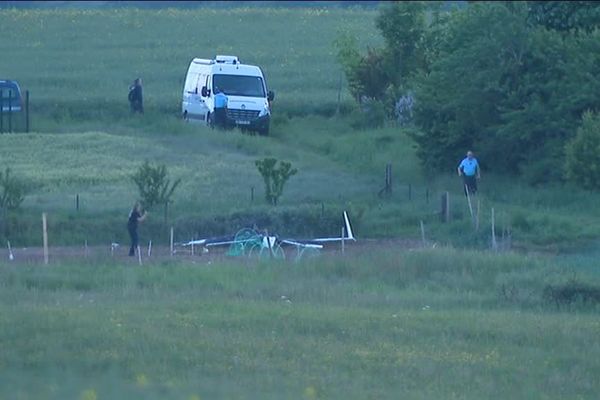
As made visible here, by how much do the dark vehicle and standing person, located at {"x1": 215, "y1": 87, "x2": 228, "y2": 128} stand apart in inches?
248

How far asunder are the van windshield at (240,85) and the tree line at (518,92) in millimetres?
8144

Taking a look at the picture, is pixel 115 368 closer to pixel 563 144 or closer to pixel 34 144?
pixel 563 144

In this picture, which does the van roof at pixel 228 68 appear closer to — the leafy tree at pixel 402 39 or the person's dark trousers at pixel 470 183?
the leafy tree at pixel 402 39

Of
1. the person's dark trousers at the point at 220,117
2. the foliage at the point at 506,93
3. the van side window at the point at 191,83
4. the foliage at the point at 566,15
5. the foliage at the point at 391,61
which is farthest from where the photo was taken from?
the foliage at the point at 391,61

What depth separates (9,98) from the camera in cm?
4522

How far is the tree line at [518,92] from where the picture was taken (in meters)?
33.8

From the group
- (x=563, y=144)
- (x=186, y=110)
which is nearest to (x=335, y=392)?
(x=563, y=144)

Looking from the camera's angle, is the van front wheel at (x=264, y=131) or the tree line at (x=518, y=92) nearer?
the tree line at (x=518, y=92)

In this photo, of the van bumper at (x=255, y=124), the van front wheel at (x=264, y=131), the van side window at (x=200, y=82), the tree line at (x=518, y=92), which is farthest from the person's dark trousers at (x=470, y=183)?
the van side window at (x=200, y=82)

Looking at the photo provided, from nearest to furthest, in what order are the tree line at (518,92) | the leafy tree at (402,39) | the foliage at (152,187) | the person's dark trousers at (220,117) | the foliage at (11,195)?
the foliage at (11,195), the foliage at (152,187), the tree line at (518,92), the person's dark trousers at (220,117), the leafy tree at (402,39)

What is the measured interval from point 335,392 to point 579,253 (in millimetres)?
14554

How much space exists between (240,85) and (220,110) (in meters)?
1.41

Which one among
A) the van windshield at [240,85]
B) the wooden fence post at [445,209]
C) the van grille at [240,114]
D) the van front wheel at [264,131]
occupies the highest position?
the van windshield at [240,85]

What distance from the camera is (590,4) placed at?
3588 cm
